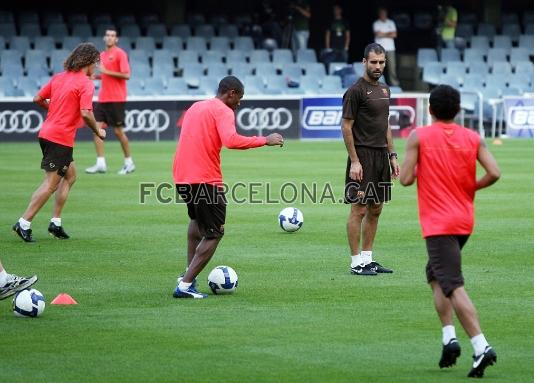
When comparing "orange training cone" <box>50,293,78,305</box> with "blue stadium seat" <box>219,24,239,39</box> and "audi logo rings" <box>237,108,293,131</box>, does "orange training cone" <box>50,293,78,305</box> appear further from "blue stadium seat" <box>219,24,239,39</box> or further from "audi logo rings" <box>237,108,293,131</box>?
"blue stadium seat" <box>219,24,239,39</box>

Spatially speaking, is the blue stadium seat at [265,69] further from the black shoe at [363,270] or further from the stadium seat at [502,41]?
the black shoe at [363,270]

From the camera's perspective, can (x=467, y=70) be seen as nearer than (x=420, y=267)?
No

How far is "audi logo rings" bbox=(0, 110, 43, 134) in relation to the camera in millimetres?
A: 30812

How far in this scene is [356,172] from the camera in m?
12.5

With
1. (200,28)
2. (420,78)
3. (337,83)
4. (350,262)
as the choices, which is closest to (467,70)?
(420,78)

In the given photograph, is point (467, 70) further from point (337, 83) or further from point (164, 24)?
point (164, 24)

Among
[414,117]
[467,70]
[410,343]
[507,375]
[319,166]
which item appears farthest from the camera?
[467,70]

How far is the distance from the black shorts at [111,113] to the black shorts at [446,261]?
622 inches

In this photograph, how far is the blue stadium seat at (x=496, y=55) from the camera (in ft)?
130

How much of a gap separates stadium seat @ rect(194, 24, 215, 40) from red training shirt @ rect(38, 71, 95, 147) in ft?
80.1

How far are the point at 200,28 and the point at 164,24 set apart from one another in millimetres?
1098

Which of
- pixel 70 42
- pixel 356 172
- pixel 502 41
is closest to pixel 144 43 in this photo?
pixel 70 42

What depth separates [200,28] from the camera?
3972 cm

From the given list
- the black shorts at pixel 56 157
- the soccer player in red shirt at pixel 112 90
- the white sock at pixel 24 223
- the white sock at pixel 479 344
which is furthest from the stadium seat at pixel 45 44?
the white sock at pixel 479 344
